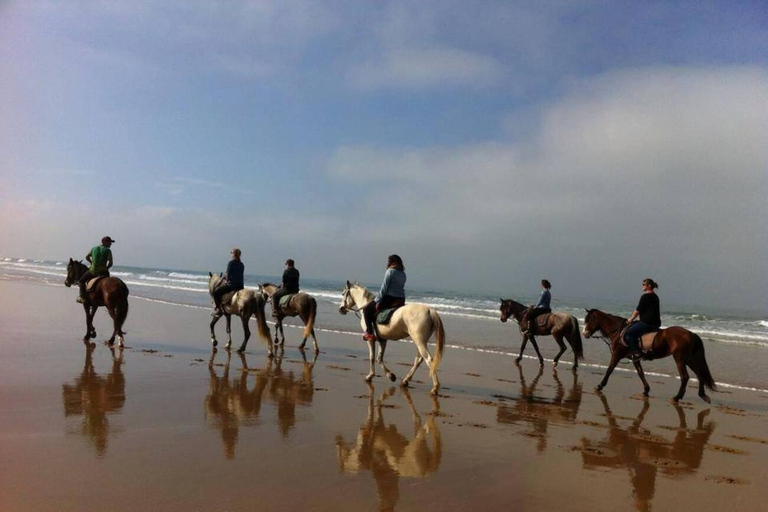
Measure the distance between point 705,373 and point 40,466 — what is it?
10124 mm

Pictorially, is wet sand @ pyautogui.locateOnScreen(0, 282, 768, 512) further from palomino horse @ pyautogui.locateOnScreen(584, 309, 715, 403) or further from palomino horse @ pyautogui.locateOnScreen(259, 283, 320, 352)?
palomino horse @ pyautogui.locateOnScreen(259, 283, 320, 352)

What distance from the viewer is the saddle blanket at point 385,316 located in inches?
367

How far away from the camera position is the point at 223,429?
5.73 metres

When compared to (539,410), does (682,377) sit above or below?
above

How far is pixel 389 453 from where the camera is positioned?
5355 millimetres

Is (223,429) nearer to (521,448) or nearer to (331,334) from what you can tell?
(521,448)

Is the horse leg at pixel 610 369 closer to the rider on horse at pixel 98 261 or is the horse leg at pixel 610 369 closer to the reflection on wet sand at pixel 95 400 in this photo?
the reflection on wet sand at pixel 95 400

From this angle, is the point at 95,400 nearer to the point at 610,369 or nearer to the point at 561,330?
the point at 610,369

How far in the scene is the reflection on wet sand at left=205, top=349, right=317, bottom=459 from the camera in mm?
6001

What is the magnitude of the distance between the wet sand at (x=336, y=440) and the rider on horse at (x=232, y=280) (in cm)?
219

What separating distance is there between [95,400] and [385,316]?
4461 mm

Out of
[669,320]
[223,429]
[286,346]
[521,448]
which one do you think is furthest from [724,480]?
[669,320]

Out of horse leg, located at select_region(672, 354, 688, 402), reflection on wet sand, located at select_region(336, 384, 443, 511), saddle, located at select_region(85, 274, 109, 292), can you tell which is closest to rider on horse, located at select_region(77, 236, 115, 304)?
saddle, located at select_region(85, 274, 109, 292)

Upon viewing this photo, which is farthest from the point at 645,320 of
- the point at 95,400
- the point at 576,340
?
the point at 95,400
